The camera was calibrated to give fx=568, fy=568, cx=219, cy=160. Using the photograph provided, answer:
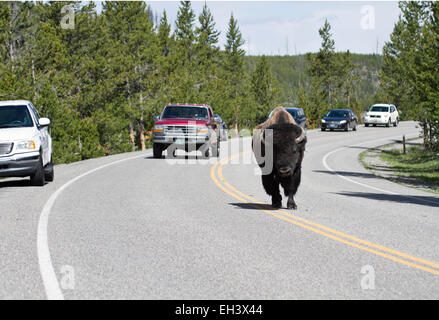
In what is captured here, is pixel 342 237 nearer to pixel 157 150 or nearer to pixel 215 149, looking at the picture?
pixel 157 150

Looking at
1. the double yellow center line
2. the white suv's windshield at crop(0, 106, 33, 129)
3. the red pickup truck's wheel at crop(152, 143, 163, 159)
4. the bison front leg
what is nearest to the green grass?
the double yellow center line

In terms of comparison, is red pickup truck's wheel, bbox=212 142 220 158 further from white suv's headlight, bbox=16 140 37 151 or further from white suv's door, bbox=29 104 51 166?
white suv's headlight, bbox=16 140 37 151

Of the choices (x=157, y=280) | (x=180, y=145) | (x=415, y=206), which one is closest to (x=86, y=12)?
(x=180, y=145)

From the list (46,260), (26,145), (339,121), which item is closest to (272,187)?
(46,260)

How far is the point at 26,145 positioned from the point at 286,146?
712 cm

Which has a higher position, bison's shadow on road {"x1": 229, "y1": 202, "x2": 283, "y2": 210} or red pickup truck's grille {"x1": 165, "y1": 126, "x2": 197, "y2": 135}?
red pickup truck's grille {"x1": 165, "y1": 126, "x2": 197, "y2": 135}

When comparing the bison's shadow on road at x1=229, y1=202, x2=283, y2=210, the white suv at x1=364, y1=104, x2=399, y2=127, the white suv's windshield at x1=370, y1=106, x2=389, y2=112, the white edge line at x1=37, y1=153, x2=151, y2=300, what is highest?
the white suv's windshield at x1=370, y1=106, x2=389, y2=112


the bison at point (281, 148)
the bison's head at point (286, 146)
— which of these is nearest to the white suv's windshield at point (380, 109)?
the bison at point (281, 148)

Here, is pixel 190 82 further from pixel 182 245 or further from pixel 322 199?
pixel 182 245

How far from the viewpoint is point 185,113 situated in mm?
23547

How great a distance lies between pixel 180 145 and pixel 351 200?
1143 centimetres

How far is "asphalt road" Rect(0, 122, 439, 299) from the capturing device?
5.46m

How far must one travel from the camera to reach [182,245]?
7355 millimetres

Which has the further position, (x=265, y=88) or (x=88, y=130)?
(x=265, y=88)
